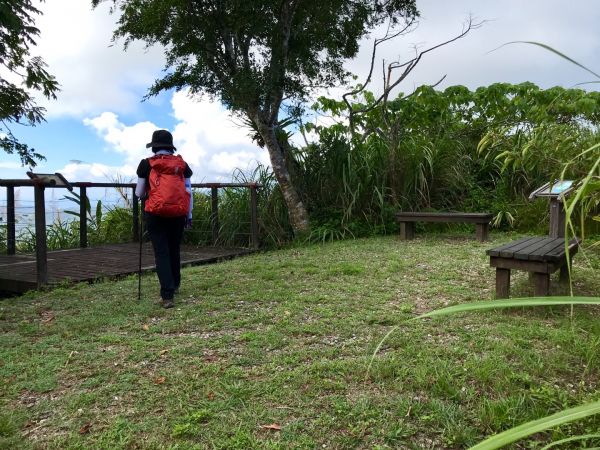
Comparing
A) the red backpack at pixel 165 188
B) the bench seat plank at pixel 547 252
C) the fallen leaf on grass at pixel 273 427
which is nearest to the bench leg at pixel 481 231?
the bench seat plank at pixel 547 252

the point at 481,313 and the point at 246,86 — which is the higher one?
the point at 246,86

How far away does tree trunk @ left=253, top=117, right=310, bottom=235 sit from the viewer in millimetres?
7773

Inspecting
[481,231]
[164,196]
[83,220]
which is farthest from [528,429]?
[83,220]

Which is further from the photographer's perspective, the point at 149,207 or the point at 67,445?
the point at 149,207

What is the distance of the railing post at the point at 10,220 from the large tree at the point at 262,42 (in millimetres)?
2566

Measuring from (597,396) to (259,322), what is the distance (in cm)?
199

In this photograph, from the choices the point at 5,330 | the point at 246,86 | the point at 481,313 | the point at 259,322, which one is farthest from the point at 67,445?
the point at 246,86

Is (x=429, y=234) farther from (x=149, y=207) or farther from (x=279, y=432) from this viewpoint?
(x=279, y=432)

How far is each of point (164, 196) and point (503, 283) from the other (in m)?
2.64

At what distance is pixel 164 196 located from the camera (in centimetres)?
375

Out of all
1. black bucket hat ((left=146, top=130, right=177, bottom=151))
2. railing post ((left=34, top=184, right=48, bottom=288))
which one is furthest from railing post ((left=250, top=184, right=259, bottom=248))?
black bucket hat ((left=146, top=130, right=177, bottom=151))

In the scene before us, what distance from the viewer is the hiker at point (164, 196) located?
378 centimetres

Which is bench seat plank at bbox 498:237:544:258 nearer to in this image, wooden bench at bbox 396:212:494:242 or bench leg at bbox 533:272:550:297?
bench leg at bbox 533:272:550:297

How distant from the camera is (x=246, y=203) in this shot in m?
8.00
